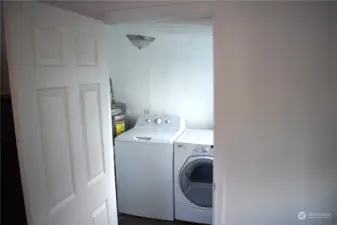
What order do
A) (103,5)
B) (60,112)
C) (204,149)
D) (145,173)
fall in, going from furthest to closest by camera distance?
(145,173)
(204,149)
(103,5)
(60,112)

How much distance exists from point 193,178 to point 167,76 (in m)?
1.26

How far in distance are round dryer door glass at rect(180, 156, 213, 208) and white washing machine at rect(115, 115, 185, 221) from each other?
0.49 ft

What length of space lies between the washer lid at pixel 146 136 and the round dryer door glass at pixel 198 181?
0.36 m

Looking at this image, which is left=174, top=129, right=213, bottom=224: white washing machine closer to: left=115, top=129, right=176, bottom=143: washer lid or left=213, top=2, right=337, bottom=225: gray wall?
left=115, top=129, right=176, bottom=143: washer lid

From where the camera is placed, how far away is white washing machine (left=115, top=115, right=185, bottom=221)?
8.62 feet

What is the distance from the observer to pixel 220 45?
1299mm

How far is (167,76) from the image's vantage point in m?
3.18

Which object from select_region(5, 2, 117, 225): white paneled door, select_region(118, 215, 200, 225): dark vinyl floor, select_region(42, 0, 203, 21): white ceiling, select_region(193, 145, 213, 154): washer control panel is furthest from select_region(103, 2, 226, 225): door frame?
select_region(118, 215, 200, 225): dark vinyl floor

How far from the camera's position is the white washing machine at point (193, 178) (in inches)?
99.6

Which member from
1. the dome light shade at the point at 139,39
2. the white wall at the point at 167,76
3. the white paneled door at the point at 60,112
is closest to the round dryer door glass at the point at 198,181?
the white wall at the point at 167,76

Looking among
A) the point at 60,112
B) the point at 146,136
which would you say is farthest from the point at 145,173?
the point at 60,112

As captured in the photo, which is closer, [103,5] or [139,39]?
[103,5]

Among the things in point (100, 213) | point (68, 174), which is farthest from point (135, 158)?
point (68, 174)

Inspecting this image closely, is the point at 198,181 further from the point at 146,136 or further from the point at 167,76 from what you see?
the point at 167,76
